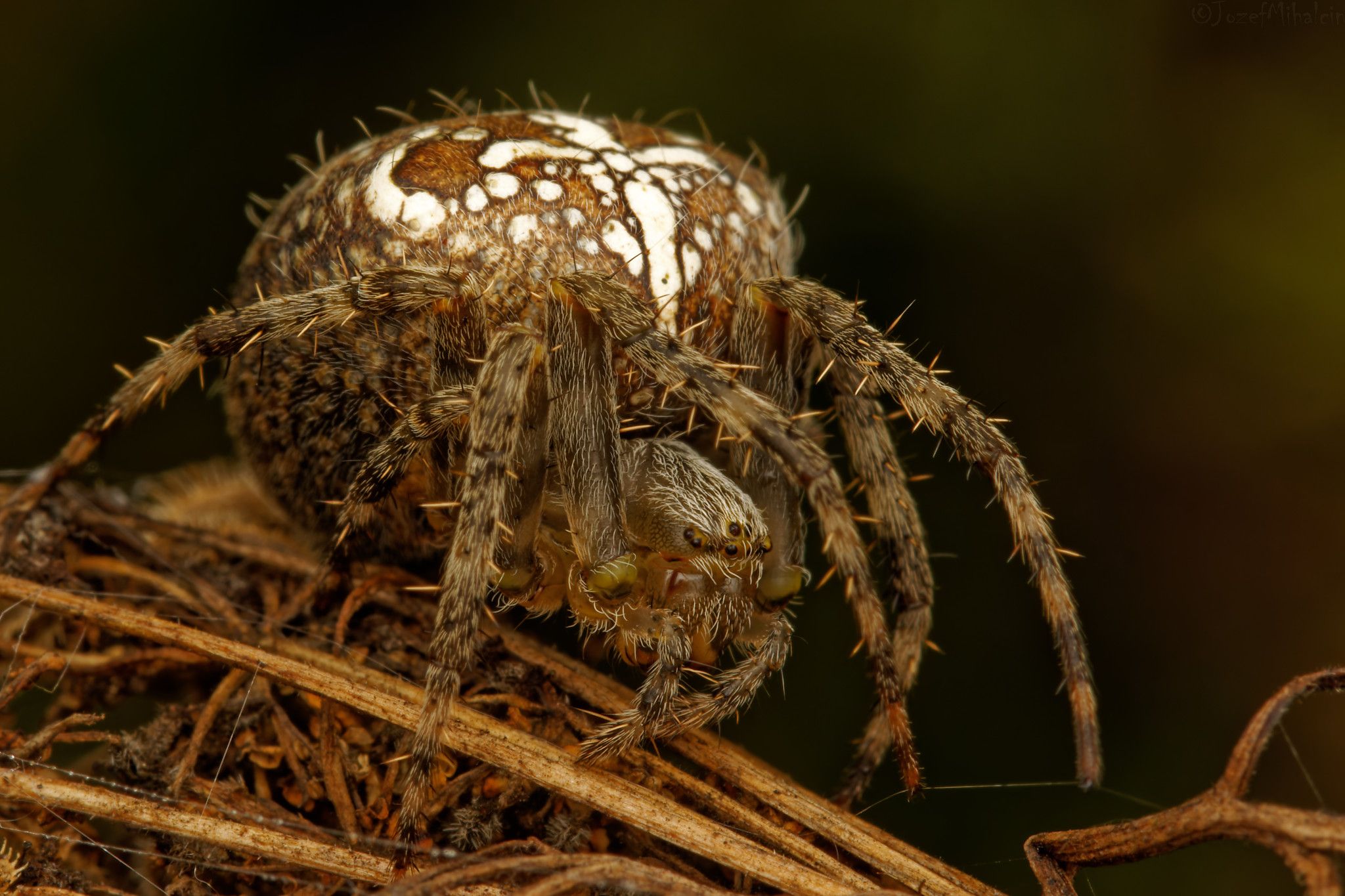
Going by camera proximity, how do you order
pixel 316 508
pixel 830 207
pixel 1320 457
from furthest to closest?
pixel 830 207 → pixel 1320 457 → pixel 316 508

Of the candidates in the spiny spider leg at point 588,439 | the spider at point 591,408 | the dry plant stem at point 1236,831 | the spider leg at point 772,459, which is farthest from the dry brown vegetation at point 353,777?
the spider leg at point 772,459

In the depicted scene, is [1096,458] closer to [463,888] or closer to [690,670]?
[690,670]

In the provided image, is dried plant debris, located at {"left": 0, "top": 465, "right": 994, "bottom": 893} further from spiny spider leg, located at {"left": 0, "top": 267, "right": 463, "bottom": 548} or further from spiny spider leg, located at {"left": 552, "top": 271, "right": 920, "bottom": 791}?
spiny spider leg, located at {"left": 552, "top": 271, "right": 920, "bottom": 791}

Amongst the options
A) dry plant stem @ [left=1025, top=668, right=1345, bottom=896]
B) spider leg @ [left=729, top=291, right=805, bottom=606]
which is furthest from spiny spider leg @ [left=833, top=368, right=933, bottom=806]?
dry plant stem @ [left=1025, top=668, right=1345, bottom=896]

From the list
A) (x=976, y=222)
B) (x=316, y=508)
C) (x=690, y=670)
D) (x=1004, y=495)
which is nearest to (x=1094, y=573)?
(x=976, y=222)

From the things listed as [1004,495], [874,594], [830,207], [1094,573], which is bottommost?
[1094,573]

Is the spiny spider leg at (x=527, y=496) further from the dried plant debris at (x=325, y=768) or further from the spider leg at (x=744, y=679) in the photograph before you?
the spider leg at (x=744, y=679)

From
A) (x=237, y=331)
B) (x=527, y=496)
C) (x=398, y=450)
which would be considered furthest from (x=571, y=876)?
(x=237, y=331)

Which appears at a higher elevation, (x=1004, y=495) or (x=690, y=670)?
(x=1004, y=495)

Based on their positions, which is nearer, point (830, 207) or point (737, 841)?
point (737, 841)
